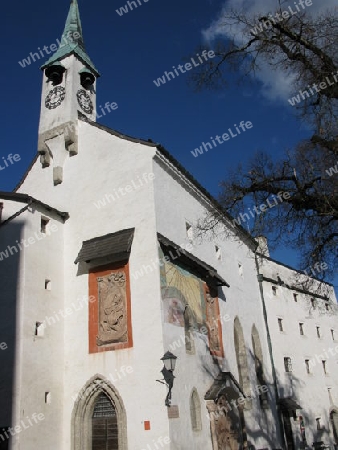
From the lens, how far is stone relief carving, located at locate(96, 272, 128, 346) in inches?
586

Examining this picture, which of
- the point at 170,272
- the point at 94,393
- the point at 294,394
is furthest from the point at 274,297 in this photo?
the point at 94,393

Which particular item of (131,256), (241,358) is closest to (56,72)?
(131,256)

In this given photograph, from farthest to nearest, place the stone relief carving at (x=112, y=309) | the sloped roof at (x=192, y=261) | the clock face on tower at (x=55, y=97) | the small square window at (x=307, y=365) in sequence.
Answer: the small square window at (x=307, y=365) < the clock face on tower at (x=55, y=97) < the sloped roof at (x=192, y=261) < the stone relief carving at (x=112, y=309)

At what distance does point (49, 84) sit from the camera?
21000 mm

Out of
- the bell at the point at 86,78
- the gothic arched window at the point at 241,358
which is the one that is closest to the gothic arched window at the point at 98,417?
the gothic arched window at the point at 241,358

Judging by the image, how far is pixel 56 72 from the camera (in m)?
20.6

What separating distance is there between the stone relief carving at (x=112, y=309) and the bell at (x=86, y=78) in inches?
395

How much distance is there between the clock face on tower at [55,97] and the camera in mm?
20188

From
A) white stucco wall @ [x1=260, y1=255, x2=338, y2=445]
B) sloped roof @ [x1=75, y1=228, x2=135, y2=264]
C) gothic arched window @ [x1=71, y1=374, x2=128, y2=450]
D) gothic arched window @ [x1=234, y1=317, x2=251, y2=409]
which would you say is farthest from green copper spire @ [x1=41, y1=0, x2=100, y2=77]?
white stucco wall @ [x1=260, y1=255, x2=338, y2=445]

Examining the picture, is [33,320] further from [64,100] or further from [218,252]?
[64,100]

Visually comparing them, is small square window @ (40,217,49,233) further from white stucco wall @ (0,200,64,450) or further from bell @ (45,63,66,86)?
bell @ (45,63,66,86)

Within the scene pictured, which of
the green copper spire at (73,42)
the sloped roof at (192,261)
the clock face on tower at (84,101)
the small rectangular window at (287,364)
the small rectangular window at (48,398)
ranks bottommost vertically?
the small rectangular window at (48,398)

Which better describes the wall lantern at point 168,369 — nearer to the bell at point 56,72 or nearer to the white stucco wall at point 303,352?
the bell at point 56,72

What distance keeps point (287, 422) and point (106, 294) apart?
48.8 ft
